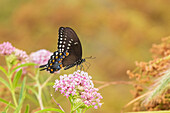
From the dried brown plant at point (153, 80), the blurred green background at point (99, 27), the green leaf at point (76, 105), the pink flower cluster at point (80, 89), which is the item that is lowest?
the green leaf at point (76, 105)

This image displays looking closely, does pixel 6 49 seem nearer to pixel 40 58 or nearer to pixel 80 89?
pixel 40 58

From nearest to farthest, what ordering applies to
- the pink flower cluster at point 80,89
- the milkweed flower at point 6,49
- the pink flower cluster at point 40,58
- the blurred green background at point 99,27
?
the pink flower cluster at point 80,89, the milkweed flower at point 6,49, the pink flower cluster at point 40,58, the blurred green background at point 99,27

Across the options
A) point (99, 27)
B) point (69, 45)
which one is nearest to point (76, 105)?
point (69, 45)

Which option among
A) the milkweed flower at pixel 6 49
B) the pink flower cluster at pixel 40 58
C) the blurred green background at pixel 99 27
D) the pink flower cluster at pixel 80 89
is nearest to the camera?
the pink flower cluster at pixel 80 89

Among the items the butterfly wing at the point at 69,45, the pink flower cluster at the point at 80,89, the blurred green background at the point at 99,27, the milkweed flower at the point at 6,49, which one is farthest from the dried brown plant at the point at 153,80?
the blurred green background at the point at 99,27

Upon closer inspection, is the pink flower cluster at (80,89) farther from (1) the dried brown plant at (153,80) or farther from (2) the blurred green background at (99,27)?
(2) the blurred green background at (99,27)

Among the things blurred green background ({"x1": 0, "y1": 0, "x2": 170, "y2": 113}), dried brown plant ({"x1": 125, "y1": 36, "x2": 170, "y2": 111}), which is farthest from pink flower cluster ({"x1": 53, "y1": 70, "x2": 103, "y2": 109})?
blurred green background ({"x1": 0, "y1": 0, "x2": 170, "y2": 113})
